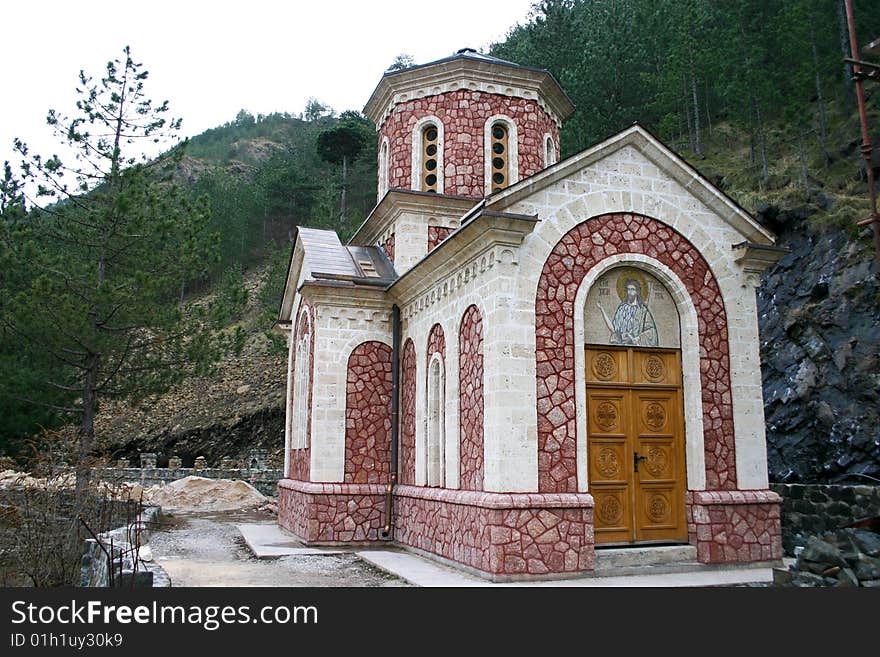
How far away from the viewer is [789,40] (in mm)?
22938

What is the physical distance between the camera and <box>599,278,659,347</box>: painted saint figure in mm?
9547

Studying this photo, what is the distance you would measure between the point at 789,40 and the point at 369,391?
18844 millimetres

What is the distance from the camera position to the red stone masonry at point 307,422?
13.0 metres

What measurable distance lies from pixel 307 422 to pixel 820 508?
8.45m

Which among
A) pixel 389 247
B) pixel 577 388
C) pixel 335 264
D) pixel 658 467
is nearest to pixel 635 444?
pixel 658 467

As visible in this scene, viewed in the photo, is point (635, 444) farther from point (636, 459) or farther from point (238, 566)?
point (238, 566)

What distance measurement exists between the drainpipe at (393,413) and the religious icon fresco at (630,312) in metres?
4.32

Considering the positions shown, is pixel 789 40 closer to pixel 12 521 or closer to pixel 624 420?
pixel 624 420

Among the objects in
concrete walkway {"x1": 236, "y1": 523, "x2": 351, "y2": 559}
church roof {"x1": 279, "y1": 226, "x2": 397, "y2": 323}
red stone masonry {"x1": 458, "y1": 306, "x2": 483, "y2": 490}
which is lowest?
concrete walkway {"x1": 236, "y1": 523, "x2": 351, "y2": 559}

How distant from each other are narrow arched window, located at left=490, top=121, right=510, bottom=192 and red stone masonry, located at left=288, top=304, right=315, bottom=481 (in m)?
4.40

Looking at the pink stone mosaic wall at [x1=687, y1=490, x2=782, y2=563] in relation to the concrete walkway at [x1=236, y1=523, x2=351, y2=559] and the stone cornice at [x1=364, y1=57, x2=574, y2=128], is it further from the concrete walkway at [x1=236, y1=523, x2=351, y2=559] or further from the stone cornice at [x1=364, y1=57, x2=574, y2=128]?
the stone cornice at [x1=364, y1=57, x2=574, y2=128]

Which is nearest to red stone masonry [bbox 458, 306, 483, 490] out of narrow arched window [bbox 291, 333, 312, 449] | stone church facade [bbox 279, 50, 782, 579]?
stone church facade [bbox 279, 50, 782, 579]

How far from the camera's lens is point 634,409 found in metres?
9.45

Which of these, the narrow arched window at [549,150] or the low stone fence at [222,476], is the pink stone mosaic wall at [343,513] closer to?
the narrow arched window at [549,150]
